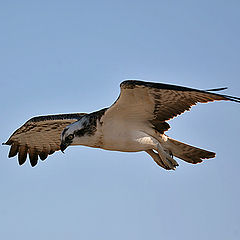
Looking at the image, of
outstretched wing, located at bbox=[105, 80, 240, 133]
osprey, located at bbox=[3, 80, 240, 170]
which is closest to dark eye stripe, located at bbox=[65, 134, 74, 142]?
osprey, located at bbox=[3, 80, 240, 170]

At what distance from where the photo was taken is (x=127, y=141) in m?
9.00

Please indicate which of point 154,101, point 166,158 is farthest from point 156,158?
point 154,101

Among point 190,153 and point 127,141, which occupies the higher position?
point 127,141

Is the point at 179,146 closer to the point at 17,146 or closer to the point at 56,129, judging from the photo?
the point at 56,129

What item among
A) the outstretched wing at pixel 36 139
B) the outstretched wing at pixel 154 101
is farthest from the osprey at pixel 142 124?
the outstretched wing at pixel 36 139

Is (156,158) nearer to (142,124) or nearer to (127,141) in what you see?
(142,124)

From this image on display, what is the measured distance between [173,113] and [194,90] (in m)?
1.26

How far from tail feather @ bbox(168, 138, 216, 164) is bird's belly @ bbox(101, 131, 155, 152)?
0.70 m

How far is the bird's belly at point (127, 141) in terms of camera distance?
8906 mm

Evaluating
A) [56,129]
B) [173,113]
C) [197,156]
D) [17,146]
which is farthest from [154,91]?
[17,146]

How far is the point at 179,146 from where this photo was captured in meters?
9.73

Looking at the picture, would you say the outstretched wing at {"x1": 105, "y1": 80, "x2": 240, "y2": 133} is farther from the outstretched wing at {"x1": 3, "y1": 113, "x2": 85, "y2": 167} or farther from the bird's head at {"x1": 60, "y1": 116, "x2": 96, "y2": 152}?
the outstretched wing at {"x1": 3, "y1": 113, "x2": 85, "y2": 167}

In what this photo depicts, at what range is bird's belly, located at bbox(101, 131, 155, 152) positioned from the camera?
8.91 m

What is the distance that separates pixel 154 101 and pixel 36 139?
12.0 feet
